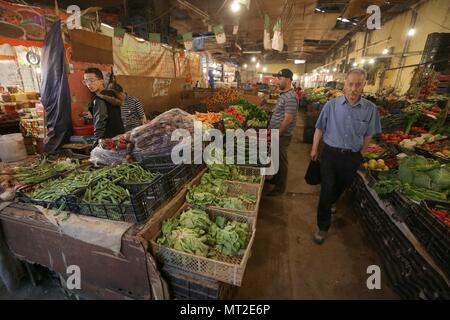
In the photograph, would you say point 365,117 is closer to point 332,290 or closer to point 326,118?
point 326,118

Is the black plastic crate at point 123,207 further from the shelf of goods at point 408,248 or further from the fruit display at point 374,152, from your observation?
the fruit display at point 374,152

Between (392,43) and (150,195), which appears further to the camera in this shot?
(392,43)

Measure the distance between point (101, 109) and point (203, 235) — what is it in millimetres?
2474

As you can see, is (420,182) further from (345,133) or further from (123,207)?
(123,207)

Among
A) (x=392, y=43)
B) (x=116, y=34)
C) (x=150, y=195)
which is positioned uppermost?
(x=392, y=43)

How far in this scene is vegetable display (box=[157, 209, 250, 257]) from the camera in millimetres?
2029

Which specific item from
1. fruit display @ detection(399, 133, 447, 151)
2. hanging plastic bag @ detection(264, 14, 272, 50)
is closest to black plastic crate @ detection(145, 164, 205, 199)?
fruit display @ detection(399, 133, 447, 151)

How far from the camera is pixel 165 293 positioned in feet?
6.50

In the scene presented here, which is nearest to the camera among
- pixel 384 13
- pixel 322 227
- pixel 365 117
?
pixel 365 117

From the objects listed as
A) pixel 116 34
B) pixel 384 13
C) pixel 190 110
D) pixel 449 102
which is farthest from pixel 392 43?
pixel 116 34

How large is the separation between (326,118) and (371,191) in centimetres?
150

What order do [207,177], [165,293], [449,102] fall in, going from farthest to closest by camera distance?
[449,102], [207,177], [165,293]

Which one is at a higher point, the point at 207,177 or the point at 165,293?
the point at 207,177

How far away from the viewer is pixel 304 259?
3158 millimetres
